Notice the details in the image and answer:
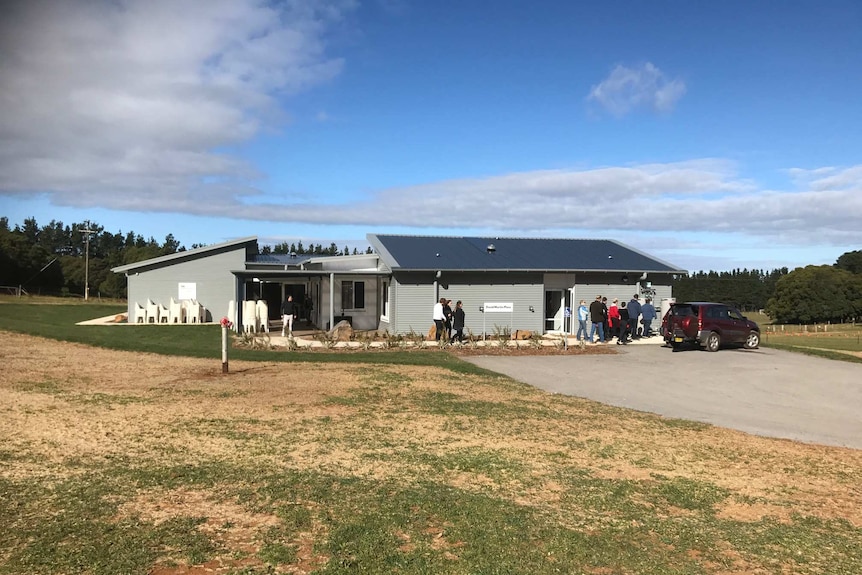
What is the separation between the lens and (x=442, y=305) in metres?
21.7

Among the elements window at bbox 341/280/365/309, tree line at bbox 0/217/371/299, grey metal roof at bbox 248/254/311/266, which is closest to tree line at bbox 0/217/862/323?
tree line at bbox 0/217/371/299

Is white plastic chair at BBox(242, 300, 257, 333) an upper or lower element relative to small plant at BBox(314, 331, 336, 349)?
upper

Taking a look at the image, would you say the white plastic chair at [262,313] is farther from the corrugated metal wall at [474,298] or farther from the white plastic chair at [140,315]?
the white plastic chair at [140,315]

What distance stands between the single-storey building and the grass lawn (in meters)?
12.4

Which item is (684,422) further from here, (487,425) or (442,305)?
(442,305)

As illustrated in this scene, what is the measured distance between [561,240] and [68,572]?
28229mm

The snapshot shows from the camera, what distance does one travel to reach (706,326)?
67.7 ft

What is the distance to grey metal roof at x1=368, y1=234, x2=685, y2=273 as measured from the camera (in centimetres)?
2469

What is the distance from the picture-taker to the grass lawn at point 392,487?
4.56m

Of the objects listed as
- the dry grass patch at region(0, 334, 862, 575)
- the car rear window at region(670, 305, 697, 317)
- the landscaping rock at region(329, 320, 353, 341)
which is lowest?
the dry grass patch at region(0, 334, 862, 575)

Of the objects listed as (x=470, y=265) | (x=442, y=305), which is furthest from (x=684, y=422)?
(x=470, y=265)

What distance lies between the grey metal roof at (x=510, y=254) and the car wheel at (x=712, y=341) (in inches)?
249

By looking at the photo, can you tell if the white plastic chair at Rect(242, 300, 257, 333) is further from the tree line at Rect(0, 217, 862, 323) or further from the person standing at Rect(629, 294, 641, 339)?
the tree line at Rect(0, 217, 862, 323)

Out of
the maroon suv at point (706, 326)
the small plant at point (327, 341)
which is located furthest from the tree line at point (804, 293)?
the small plant at point (327, 341)
